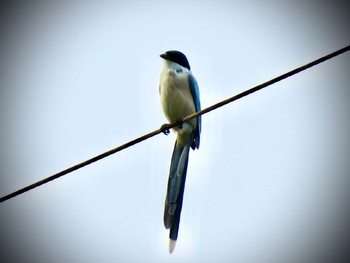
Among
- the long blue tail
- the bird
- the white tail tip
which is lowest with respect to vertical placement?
the white tail tip

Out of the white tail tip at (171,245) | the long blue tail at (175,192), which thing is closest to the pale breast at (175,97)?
the long blue tail at (175,192)

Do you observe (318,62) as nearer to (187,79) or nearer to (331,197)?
(187,79)

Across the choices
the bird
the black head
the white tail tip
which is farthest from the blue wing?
the white tail tip

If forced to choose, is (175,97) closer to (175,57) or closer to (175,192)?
(175,57)

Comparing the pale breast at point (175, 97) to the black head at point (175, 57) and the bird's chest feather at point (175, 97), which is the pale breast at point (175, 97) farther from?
the black head at point (175, 57)

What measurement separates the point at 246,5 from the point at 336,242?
62.9 m

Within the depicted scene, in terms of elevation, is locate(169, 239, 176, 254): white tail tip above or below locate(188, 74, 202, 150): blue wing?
below

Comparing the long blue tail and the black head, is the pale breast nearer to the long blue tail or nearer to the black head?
the black head

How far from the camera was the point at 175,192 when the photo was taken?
13.6 feet

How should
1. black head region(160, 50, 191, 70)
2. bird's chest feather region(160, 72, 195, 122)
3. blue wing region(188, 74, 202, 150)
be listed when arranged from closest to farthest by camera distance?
bird's chest feather region(160, 72, 195, 122) < blue wing region(188, 74, 202, 150) < black head region(160, 50, 191, 70)

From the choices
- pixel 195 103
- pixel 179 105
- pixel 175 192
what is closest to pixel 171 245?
pixel 175 192

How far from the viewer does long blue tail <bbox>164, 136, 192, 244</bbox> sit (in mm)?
4012

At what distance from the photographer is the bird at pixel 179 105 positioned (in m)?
4.43

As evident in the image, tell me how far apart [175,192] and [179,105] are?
118 cm
